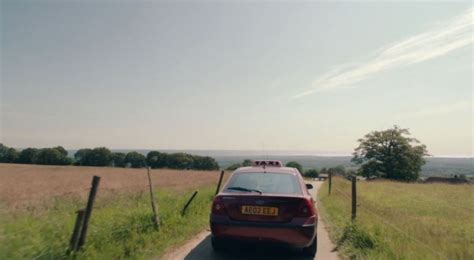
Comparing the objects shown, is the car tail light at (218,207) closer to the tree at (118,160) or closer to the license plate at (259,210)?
the license plate at (259,210)

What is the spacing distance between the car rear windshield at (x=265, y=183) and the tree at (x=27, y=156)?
77760 mm

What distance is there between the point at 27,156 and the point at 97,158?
1416 centimetres

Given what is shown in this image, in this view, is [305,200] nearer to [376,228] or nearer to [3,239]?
[376,228]

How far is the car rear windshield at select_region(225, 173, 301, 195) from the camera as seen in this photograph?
586 cm

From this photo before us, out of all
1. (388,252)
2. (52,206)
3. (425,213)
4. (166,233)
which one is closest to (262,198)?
(388,252)

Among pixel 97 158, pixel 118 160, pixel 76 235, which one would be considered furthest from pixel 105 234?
pixel 118 160

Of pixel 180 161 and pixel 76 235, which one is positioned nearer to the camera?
pixel 76 235

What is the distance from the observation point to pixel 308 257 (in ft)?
20.4

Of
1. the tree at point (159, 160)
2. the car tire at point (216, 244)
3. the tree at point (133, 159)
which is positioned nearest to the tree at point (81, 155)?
the tree at point (133, 159)

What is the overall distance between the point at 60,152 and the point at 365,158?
6414 cm

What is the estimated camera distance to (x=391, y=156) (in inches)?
2327

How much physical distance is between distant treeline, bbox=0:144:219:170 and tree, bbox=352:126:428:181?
135 feet

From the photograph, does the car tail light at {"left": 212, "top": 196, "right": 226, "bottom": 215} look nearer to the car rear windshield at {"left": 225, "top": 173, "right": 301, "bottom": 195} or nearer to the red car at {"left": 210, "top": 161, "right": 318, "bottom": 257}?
the red car at {"left": 210, "top": 161, "right": 318, "bottom": 257}

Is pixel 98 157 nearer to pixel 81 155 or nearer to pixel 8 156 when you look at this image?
pixel 81 155
